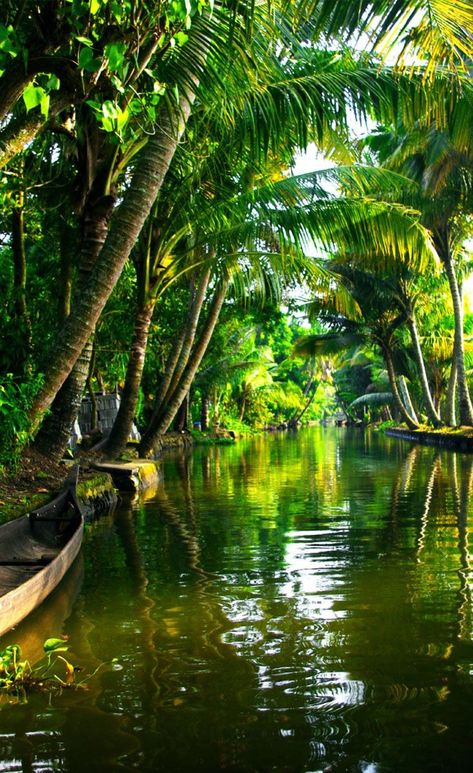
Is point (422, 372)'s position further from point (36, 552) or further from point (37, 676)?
point (37, 676)

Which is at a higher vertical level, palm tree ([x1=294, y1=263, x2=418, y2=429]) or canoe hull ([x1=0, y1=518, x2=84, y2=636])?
palm tree ([x1=294, y1=263, x2=418, y2=429])

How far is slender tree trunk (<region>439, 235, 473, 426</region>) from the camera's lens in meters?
22.5

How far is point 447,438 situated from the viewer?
2419cm

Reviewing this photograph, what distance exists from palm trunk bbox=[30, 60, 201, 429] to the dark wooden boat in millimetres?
1191

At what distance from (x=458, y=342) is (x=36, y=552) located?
60.5ft

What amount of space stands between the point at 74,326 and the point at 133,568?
356 centimetres

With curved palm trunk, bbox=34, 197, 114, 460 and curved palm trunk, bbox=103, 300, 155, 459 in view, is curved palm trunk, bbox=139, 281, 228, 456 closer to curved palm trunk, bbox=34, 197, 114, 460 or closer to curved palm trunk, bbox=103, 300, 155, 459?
curved palm trunk, bbox=103, 300, 155, 459

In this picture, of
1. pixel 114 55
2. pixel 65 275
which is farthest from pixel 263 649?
pixel 65 275

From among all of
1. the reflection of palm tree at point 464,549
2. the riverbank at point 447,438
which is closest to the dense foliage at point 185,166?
the riverbank at point 447,438

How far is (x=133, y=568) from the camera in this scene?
23.0 feet

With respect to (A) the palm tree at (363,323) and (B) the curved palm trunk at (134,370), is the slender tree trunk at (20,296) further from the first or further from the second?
(A) the palm tree at (363,323)

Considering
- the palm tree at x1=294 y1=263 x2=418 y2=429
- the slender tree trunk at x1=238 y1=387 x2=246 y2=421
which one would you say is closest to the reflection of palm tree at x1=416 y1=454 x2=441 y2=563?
the palm tree at x1=294 y1=263 x2=418 y2=429

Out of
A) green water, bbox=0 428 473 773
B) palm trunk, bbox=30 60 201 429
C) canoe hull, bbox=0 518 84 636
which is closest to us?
green water, bbox=0 428 473 773

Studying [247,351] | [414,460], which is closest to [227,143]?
[414,460]
